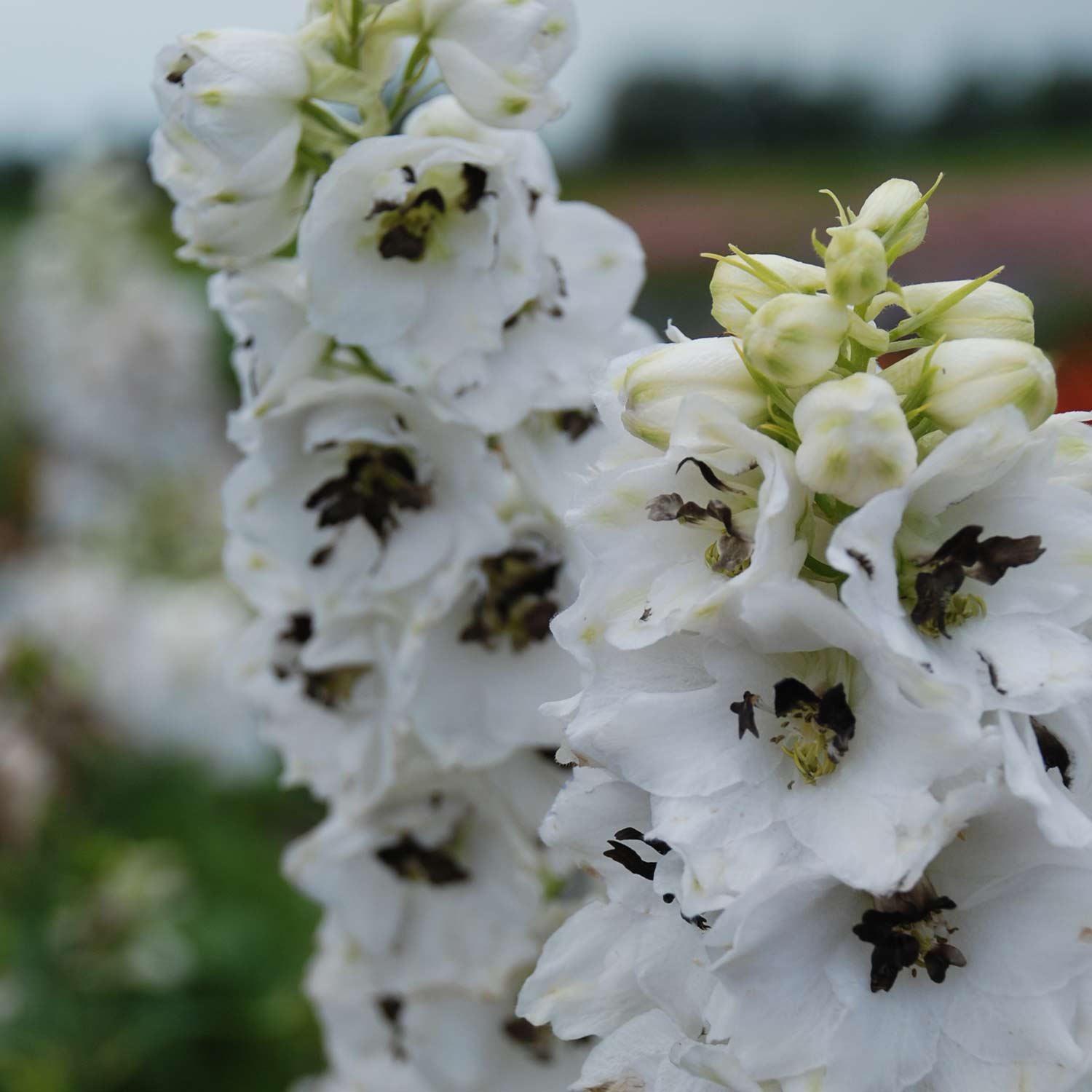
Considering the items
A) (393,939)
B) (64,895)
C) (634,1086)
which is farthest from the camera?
(64,895)

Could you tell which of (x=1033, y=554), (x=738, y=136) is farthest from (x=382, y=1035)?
(x=738, y=136)

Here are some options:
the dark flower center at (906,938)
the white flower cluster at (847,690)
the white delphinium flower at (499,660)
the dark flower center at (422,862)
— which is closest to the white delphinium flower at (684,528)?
the white flower cluster at (847,690)

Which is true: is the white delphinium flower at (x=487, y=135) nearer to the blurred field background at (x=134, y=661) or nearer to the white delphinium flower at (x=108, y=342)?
the blurred field background at (x=134, y=661)

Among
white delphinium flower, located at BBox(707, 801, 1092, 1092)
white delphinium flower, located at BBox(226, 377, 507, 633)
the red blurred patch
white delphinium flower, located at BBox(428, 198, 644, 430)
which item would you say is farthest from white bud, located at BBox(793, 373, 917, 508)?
the red blurred patch

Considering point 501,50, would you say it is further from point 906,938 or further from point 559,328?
point 906,938

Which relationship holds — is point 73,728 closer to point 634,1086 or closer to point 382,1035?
point 382,1035

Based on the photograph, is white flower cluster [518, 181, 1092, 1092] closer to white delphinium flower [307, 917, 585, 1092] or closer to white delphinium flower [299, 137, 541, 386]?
white delphinium flower [299, 137, 541, 386]
